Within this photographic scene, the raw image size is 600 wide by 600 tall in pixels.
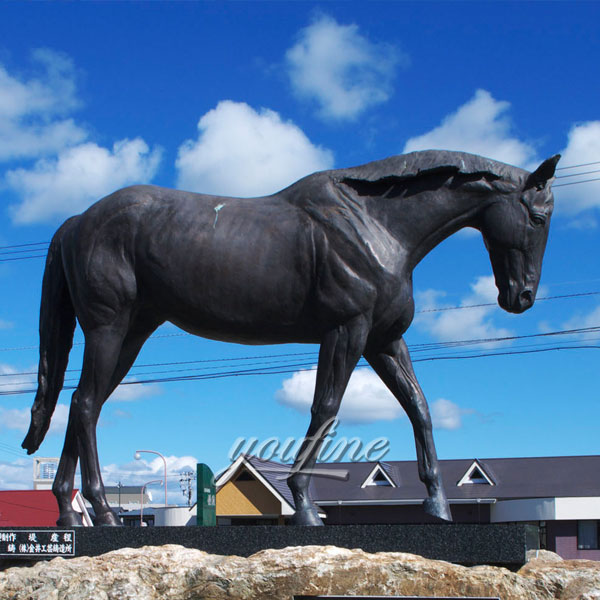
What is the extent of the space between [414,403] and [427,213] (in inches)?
53.9

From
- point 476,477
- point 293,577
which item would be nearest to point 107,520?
point 293,577

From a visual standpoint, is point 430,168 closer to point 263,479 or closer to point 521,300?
point 521,300

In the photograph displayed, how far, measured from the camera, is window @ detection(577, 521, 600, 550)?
1162 inches

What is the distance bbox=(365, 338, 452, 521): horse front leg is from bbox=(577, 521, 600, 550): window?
26.8 meters

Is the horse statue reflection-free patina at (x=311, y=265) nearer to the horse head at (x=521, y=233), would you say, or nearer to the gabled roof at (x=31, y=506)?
the horse head at (x=521, y=233)

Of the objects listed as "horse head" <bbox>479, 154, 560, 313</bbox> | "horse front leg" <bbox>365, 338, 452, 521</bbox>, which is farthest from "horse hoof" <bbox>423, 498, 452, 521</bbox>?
"horse head" <bbox>479, 154, 560, 313</bbox>

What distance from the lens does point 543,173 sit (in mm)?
5484

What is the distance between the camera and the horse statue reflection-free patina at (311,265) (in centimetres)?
543

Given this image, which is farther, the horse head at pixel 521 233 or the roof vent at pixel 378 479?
the roof vent at pixel 378 479

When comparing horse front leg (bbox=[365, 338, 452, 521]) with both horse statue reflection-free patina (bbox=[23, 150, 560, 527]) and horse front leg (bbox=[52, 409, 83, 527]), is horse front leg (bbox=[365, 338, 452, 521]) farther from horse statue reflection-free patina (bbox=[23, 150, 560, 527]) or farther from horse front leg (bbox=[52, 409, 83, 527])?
horse front leg (bbox=[52, 409, 83, 527])

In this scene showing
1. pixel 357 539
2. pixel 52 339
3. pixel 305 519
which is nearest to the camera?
pixel 357 539

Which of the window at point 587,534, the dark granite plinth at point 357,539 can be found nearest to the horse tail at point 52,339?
the dark granite plinth at point 357,539

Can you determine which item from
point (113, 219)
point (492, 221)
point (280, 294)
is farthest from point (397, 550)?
point (113, 219)

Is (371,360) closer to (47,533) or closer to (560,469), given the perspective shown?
(47,533)
